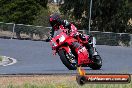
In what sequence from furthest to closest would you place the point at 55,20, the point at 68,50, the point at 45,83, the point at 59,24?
the point at 68,50
the point at 59,24
the point at 55,20
the point at 45,83

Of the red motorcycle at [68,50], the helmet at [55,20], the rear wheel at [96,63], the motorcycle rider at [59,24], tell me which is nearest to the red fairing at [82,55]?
the red motorcycle at [68,50]

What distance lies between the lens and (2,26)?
147ft

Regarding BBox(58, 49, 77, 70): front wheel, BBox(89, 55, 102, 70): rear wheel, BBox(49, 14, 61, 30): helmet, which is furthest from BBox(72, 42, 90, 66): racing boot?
BBox(49, 14, 61, 30): helmet

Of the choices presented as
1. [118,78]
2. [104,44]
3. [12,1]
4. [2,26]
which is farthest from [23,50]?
[12,1]

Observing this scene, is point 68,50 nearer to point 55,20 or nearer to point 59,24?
point 59,24

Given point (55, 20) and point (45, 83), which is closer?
point (45, 83)

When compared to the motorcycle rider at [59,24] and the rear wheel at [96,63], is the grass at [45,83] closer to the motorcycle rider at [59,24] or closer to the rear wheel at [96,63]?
the motorcycle rider at [59,24]

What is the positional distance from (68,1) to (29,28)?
21557mm

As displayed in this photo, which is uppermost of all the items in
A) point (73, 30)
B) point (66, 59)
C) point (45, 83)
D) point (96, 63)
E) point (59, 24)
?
point (59, 24)

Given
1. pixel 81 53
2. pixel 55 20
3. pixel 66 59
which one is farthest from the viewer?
pixel 81 53

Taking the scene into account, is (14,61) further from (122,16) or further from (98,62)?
(122,16)

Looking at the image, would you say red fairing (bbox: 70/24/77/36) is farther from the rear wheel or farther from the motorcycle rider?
A: the rear wheel

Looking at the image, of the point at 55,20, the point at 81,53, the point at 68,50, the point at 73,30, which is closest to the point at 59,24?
the point at 55,20

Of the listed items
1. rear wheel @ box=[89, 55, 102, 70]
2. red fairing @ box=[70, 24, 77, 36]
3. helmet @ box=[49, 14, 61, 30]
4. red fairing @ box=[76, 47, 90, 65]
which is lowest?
rear wheel @ box=[89, 55, 102, 70]
